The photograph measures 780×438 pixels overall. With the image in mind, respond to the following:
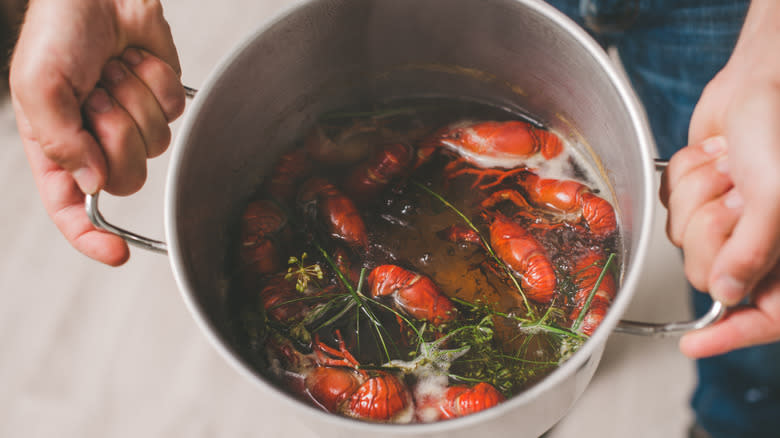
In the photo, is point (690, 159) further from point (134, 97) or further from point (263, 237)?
point (134, 97)

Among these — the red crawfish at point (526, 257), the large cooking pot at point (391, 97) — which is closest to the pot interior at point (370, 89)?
the large cooking pot at point (391, 97)

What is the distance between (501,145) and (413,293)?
282 millimetres

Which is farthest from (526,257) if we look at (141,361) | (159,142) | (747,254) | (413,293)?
(141,361)

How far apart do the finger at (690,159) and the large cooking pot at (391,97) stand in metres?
0.05

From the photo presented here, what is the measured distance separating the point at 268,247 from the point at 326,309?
126mm

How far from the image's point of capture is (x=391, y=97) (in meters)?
0.94

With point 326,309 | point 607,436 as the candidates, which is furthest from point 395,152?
point 607,436

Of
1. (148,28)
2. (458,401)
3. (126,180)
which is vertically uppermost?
(148,28)

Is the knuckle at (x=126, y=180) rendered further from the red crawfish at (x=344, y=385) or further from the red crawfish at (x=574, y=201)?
the red crawfish at (x=574, y=201)

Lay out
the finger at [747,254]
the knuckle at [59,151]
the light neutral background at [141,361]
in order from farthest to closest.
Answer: the light neutral background at [141,361] → the knuckle at [59,151] → the finger at [747,254]

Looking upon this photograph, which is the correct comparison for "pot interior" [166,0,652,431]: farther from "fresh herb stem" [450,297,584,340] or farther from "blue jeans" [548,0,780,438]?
"blue jeans" [548,0,780,438]

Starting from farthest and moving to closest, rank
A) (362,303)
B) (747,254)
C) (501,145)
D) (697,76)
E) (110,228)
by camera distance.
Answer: (697,76) → (501,145) → (362,303) → (110,228) → (747,254)

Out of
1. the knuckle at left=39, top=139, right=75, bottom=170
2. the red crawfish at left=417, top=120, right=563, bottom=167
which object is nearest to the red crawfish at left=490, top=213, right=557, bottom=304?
the red crawfish at left=417, top=120, right=563, bottom=167

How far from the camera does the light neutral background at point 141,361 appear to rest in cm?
108
